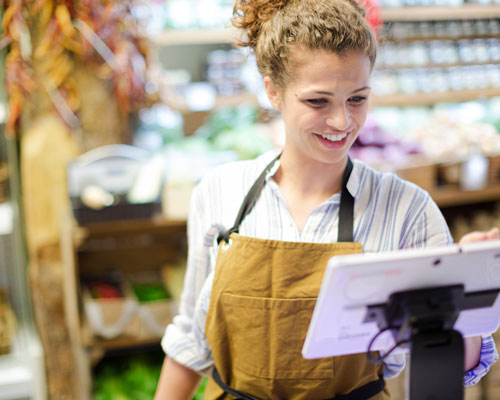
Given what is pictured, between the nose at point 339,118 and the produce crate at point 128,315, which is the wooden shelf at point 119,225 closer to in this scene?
the produce crate at point 128,315

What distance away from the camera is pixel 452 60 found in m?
4.18

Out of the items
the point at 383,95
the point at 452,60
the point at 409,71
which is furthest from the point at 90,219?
the point at 452,60

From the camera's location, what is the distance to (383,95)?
3984mm

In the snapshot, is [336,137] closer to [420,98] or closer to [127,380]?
[127,380]

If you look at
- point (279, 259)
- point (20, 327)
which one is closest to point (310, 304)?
point (279, 259)

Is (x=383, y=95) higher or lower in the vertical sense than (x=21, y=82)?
higher

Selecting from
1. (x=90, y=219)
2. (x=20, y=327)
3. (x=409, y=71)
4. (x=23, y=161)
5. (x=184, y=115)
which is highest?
(x=409, y=71)

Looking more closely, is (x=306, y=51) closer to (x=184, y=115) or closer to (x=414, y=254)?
(x=414, y=254)

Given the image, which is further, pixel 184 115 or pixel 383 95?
pixel 383 95

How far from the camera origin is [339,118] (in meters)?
1.11

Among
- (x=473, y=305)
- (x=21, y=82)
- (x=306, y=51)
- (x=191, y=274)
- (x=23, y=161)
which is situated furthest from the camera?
(x=23, y=161)

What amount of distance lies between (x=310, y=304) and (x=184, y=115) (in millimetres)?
2402

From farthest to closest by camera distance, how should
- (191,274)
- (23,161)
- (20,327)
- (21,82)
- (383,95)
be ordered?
(383,95), (20,327), (23,161), (21,82), (191,274)

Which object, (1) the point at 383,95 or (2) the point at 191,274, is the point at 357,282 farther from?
(1) the point at 383,95
